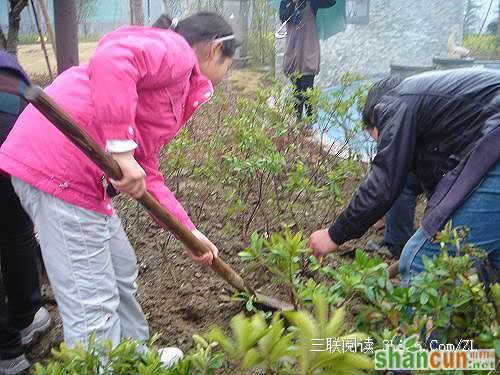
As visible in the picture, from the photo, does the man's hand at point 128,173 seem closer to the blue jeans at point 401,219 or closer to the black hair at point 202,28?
the black hair at point 202,28

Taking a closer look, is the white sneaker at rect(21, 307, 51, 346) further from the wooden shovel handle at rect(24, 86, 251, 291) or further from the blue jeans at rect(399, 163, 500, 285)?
the blue jeans at rect(399, 163, 500, 285)

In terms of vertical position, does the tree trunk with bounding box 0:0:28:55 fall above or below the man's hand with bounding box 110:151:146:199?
below

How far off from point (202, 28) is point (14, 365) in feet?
5.38

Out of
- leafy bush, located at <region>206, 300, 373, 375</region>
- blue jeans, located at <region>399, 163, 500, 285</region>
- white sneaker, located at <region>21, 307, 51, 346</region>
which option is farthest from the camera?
white sneaker, located at <region>21, 307, 51, 346</region>

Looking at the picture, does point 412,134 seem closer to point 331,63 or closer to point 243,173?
point 243,173

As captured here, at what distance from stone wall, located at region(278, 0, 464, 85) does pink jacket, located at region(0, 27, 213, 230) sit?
735 centimetres

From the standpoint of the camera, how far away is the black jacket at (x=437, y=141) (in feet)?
6.35

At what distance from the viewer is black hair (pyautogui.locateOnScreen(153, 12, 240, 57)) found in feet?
6.45

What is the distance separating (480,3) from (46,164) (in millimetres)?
8639

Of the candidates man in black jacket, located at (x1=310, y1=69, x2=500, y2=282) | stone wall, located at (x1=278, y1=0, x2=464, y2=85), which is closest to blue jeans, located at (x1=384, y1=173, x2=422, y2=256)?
man in black jacket, located at (x1=310, y1=69, x2=500, y2=282)

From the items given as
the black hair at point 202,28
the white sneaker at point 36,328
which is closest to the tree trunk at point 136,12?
the white sneaker at point 36,328

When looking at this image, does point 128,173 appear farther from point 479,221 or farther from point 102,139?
point 479,221

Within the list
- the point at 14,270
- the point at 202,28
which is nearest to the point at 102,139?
the point at 202,28

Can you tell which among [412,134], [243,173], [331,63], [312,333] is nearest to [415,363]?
[312,333]
